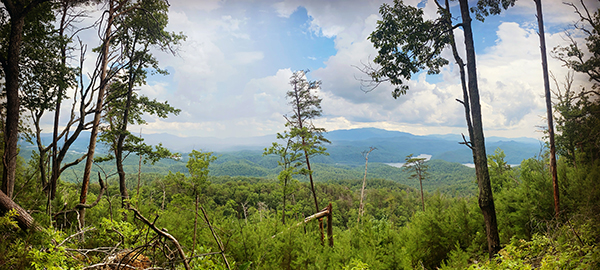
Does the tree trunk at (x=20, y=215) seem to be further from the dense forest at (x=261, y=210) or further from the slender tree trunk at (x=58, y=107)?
the slender tree trunk at (x=58, y=107)

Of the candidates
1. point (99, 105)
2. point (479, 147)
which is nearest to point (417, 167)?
point (479, 147)

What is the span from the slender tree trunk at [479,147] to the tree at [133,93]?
716cm

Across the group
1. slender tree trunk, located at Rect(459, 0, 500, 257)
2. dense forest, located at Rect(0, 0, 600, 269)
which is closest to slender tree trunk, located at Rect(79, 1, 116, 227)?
dense forest, located at Rect(0, 0, 600, 269)

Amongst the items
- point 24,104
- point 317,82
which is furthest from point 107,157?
point 317,82

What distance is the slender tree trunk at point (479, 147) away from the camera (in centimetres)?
439

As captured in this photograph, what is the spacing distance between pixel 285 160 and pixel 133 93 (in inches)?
233

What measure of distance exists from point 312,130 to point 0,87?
937 centimetres

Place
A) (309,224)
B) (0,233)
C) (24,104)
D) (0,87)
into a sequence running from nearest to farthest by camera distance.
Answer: (0,233), (0,87), (24,104), (309,224)

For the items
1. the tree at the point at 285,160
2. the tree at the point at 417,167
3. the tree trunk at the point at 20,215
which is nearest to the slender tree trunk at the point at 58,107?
the tree trunk at the point at 20,215

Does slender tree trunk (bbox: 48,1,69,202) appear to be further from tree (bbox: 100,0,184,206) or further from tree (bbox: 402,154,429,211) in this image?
tree (bbox: 402,154,429,211)

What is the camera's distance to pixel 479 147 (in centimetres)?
449

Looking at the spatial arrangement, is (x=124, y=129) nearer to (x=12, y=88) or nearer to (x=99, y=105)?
(x=99, y=105)

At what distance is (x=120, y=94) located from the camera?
23.4 ft

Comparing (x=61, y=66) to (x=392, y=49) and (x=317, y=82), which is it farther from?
(x=317, y=82)
